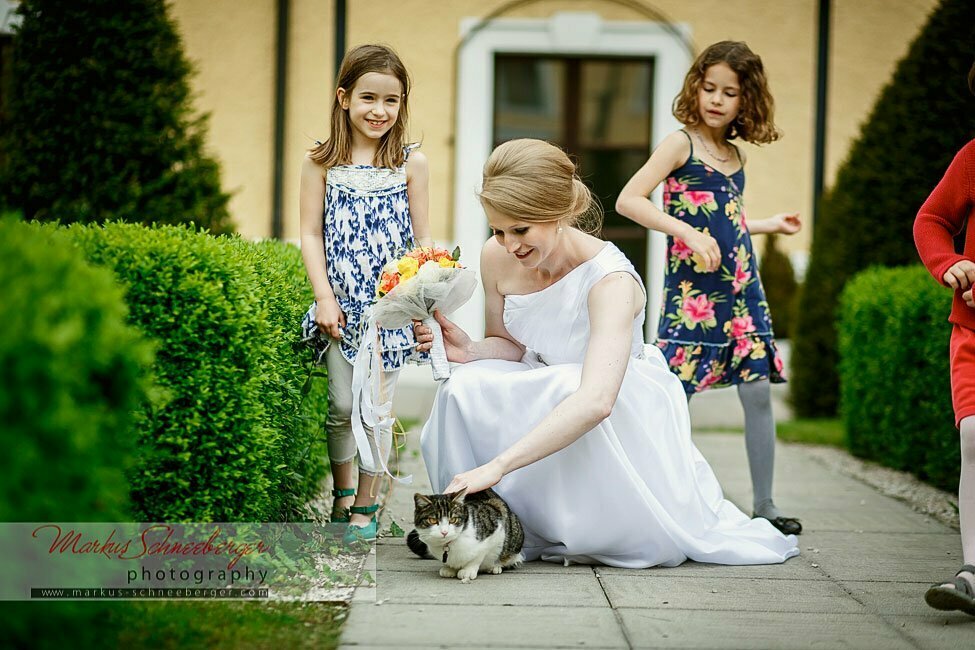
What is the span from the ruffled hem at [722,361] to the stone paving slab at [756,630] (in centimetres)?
137

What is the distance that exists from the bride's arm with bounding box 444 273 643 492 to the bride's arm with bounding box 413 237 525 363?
0.48 metres

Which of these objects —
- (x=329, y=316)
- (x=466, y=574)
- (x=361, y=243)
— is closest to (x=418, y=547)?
(x=466, y=574)

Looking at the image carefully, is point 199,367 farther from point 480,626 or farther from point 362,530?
point 480,626

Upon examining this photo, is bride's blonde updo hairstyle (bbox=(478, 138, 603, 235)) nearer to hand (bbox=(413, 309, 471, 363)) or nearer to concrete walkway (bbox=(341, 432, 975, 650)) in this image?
hand (bbox=(413, 309, 471, 363))

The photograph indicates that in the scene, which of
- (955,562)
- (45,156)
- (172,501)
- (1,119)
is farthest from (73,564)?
(1,119)

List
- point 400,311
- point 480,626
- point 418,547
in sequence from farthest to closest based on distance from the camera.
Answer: point 418,547 → point 400,311 → point 480,626

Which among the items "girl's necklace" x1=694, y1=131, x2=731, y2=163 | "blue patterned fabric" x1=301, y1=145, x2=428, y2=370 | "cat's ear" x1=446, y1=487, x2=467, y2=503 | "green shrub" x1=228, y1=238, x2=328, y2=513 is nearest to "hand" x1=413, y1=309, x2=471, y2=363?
"blue patterned fabric" x1=301, y1=145, x2=428, y2=370

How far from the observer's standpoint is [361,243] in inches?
154

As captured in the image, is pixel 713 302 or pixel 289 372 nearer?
pixel 289 372

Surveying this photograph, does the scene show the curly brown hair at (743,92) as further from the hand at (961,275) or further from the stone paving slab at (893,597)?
the stone paving slab at (893,597)

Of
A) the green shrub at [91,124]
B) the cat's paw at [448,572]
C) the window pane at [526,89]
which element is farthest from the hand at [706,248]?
the window pane at [526,89]

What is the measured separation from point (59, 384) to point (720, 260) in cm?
293

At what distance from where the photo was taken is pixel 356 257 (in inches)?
153

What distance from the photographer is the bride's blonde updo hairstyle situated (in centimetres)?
335
